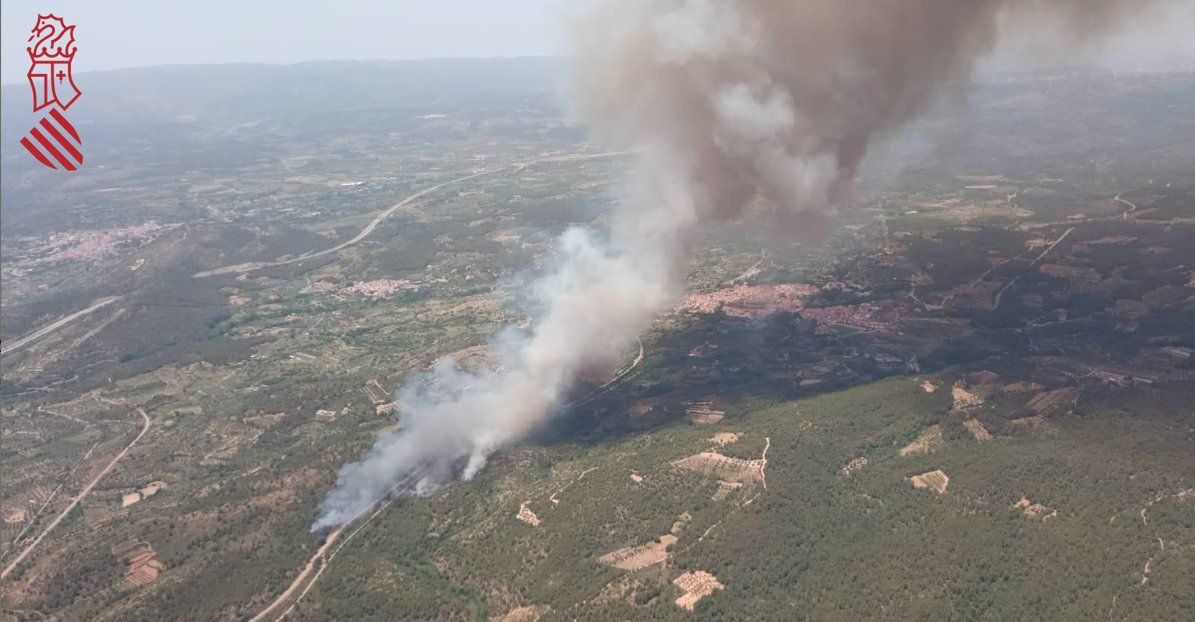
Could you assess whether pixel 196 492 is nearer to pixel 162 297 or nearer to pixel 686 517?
pixel 686 517

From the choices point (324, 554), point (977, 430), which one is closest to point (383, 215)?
point (324, 554)

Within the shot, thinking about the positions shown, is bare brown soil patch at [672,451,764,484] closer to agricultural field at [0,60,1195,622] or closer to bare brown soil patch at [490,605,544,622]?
agricultural field at [0,60,1195,622]

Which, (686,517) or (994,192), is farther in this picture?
(994,192)

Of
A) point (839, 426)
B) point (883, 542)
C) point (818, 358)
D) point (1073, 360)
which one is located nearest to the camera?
point (883, 542)

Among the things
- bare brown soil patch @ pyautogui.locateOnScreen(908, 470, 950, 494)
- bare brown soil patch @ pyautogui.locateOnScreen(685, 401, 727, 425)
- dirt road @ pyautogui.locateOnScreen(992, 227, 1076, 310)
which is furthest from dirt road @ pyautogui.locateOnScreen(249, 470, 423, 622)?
dirt road @ pyautogui.locateOnScreen(992, 227, 1076, 310)

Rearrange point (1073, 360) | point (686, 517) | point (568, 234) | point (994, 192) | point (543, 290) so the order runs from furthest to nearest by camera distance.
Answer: point (994, 192) < point (568, 234) < point (543, 290) < point (1073, 360) < point (686, 517)

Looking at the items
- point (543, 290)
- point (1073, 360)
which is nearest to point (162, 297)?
point (543, 290)
